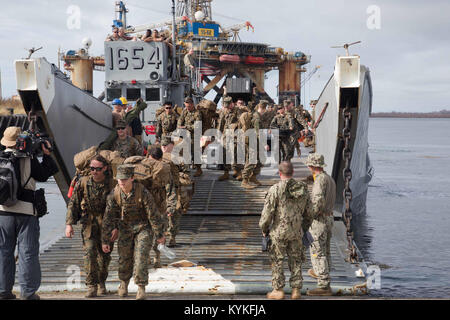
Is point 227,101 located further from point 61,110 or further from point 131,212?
point 131,212

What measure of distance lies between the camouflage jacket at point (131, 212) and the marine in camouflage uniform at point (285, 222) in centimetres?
116

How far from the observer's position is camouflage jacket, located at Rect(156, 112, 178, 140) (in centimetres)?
1139

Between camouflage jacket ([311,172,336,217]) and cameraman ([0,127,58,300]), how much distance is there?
2.97 meters

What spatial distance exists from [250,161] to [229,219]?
1393mm

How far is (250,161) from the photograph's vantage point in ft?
36.5

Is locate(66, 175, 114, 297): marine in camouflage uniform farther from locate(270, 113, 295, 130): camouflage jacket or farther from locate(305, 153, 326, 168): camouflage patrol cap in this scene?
locate(270, 113, 295, 130): camouflage jacket

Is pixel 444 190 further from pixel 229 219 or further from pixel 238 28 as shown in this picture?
pixel 238 28

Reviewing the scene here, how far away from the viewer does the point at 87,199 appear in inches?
235

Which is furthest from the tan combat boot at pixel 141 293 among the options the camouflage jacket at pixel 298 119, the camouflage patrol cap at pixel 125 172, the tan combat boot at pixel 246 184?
the camouflage jacket at pixel 298 119

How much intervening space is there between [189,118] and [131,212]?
537 cm

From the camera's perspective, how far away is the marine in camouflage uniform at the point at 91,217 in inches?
234

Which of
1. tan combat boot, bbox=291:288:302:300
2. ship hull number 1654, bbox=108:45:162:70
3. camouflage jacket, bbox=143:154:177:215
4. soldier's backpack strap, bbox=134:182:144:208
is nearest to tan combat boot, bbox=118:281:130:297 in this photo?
soldier's backpack strap, bbox=134:182:144:208

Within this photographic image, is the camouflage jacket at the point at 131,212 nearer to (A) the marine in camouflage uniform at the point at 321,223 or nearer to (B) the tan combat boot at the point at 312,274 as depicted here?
(A) the marine in camouflage uniform at the point at 321,223
